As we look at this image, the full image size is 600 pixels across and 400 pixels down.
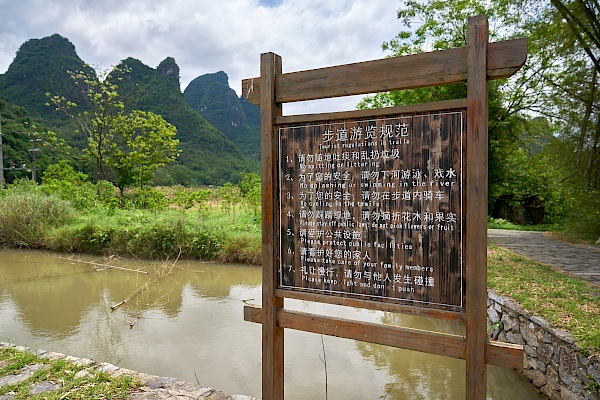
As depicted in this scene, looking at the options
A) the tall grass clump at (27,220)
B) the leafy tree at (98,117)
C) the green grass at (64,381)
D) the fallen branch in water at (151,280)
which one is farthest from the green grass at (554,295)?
the leafy tree at (98,117)

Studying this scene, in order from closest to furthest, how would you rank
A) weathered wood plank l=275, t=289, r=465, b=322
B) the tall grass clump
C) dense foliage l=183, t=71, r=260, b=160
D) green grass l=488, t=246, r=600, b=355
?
weathered wood plank l=275, t=289, r=465, b=322 < green grass l=488, t=246, r=600, b=355 < the tall grass clump < dense foliage l=183, t=71, r=260, b=160

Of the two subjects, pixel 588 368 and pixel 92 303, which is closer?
pixel 588 368

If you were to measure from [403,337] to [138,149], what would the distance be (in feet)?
51.5

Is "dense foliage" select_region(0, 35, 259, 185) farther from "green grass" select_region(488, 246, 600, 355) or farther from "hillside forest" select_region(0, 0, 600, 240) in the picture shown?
"green grass" select_region(488, 246, 600, 355)

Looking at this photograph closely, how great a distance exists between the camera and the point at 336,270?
220 centimetres

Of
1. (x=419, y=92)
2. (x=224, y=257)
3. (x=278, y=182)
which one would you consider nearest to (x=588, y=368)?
(x=278, y=182)

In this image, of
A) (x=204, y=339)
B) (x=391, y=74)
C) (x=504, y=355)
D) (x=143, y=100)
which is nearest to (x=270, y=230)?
(x=391, y=74)

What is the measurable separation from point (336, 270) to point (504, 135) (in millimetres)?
10680

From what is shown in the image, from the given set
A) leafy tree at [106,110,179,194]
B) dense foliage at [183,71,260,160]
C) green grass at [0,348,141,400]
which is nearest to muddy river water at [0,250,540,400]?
green grass at [0,348,141,400]

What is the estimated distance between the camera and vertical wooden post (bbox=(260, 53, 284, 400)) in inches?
93.2

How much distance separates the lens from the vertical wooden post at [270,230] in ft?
7.77

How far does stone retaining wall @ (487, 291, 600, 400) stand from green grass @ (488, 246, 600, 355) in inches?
2.8

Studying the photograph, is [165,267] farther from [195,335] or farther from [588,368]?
[588,368]

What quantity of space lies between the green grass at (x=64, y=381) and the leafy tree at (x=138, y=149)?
13640 mm
